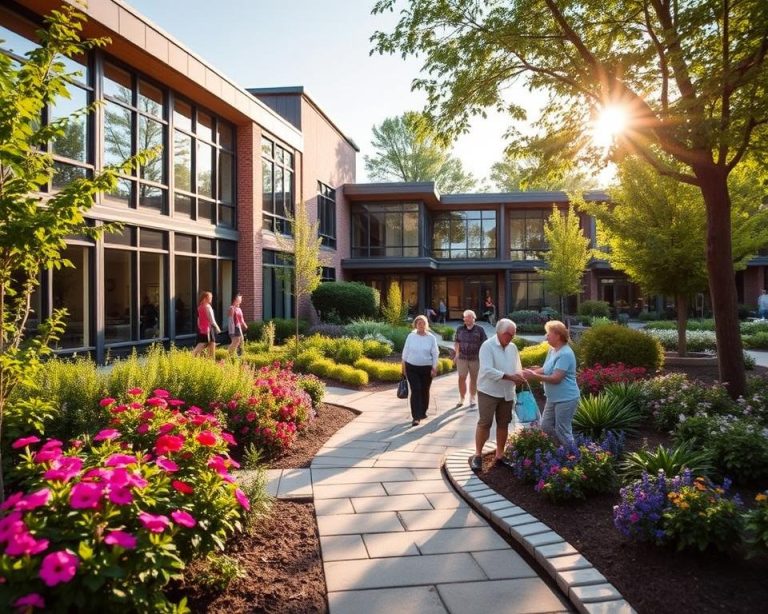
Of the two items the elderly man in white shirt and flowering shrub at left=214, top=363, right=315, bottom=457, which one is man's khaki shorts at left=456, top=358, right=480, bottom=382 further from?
the elderly man in white shirt

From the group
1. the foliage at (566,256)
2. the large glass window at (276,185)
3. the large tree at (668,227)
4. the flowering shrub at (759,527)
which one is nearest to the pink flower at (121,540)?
the flowering shrub at (759,527)

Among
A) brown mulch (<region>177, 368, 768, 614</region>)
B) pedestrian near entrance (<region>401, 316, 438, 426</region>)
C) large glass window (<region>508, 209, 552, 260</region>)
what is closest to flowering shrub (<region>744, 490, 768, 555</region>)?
brown mulch (<region>177, 368, 768, 614</region>)

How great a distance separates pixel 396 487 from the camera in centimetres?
529

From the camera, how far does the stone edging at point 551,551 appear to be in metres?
3.17

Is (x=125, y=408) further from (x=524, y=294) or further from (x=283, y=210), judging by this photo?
(x=524, y=294)

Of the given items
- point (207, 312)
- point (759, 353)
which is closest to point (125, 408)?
point (207, 312)

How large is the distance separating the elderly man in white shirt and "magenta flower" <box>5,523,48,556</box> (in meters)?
4.18

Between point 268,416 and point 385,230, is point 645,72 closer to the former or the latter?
point 268,416

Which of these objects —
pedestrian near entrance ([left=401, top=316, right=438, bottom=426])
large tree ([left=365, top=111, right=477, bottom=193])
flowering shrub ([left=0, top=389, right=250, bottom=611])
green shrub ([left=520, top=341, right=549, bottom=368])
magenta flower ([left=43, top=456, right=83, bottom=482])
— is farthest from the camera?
large tree ([left=365, top=111, right=477, bottom=193])

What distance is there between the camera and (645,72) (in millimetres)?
9023

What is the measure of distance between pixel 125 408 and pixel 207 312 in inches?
294

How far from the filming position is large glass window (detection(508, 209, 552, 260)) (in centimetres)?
3375

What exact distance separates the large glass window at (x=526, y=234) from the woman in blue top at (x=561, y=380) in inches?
1141

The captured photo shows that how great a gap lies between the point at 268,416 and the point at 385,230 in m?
23.9
